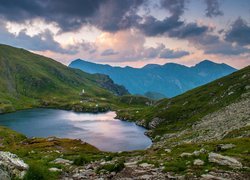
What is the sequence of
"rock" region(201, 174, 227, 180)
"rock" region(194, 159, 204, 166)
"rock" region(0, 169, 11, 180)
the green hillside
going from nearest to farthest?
1. "rock" region(0, 169, 11, 180)
2. "rock" region(201, 174, 227, 180)
3. "rock" region(194, 159, 204, 166)
4. the green hillside

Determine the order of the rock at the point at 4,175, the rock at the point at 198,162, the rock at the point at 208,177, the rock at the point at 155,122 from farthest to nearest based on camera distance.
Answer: the rock at the point at 155,122, the rock at the point at 198,162, the rock at the point at 208,177, the rock at the point at 4,175

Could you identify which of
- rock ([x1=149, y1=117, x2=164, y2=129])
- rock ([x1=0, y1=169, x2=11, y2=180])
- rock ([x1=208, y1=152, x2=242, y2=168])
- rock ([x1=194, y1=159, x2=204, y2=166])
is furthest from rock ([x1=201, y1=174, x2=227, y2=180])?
rock ([x1=149, y1=117, x2=164, y2=129])

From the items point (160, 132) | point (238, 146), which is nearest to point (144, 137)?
point (160, 132)

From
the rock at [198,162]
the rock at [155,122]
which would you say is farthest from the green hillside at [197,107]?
the rock at [198,162]

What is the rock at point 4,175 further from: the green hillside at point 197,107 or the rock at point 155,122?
the rock at point 155,122

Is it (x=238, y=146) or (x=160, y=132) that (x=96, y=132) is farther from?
(x=238, y=146)

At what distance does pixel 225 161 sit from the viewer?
87.8 feet

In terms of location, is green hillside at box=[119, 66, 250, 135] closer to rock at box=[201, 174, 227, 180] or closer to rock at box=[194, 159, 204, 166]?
rock at box=[194, 159, 204, 166]

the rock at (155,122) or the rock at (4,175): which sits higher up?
the rock at (4,175)

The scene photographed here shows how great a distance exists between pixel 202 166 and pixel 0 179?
610 inches

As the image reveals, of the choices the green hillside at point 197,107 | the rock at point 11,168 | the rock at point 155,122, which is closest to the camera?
the rock at point 11,168

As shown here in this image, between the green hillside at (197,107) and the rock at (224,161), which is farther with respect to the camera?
the green hillside at (197,107)

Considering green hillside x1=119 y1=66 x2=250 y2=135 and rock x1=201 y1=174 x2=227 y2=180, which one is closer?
rock x1=201 y1=174 x2=227 y2=180

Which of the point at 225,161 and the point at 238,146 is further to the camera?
the point at 238,146
